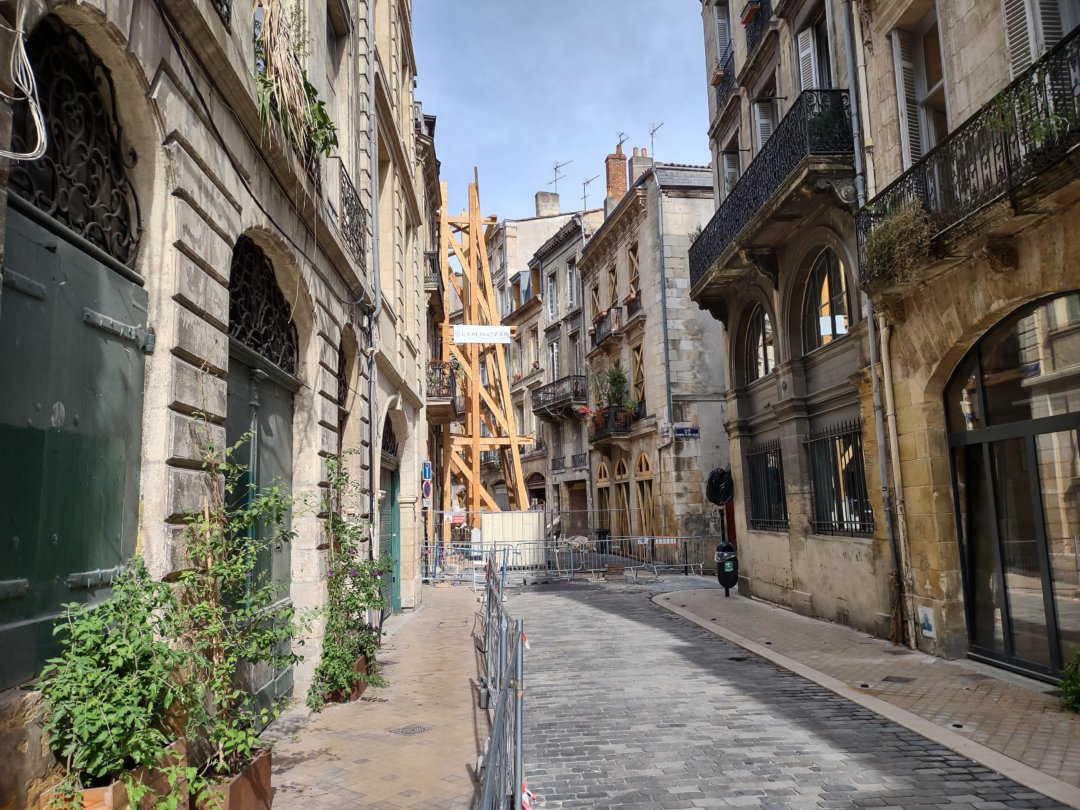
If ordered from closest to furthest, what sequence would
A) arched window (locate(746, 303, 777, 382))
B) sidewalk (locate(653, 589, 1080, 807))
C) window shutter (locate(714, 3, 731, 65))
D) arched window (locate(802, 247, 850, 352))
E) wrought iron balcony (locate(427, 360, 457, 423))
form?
sidewalk (locate(653, 589, 1080, 807))
arched window (locate(802, 247, 850, 352))
arched window (locate(746, 303, 777, 382))
window shutter (locate(714, 3, 731, 65))
wrought iron balcony (locate(427, 360, 457, 423))

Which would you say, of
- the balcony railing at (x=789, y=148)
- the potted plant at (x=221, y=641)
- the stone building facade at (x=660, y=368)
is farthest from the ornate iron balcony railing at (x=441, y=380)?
the potted plant at (x=221, y=641)

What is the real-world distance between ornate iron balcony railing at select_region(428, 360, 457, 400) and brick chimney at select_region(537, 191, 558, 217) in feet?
88.9

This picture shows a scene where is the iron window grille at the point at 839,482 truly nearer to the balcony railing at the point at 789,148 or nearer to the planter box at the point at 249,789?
the balcony railing at the point at 789,148

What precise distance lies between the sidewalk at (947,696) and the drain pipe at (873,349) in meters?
0.80

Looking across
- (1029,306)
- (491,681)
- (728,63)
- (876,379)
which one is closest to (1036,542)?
(1029,306)

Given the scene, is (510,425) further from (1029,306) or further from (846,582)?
(1029,306)

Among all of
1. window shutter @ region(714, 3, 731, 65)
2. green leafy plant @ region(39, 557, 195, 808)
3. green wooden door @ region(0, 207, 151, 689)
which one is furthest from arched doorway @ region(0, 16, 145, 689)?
window shutter @ region(714, 3, 731, 65)

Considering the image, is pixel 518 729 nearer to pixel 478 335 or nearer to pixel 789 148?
pixel 789 148

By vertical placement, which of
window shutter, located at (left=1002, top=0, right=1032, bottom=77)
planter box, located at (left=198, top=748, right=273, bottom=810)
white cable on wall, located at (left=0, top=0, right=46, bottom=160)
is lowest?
planter box, located at (left=198, top=748, right=273, bottom=810)

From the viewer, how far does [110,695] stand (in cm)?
338

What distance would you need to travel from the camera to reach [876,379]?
10.9m

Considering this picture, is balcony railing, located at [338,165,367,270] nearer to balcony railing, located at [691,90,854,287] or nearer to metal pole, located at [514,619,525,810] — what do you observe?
balcony railing, located at [691,90,854,287]

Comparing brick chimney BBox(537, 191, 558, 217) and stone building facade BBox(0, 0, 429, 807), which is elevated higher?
brick chimney BBox(537, 191, 558, 217)

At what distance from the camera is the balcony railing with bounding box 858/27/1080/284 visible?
684 cm
